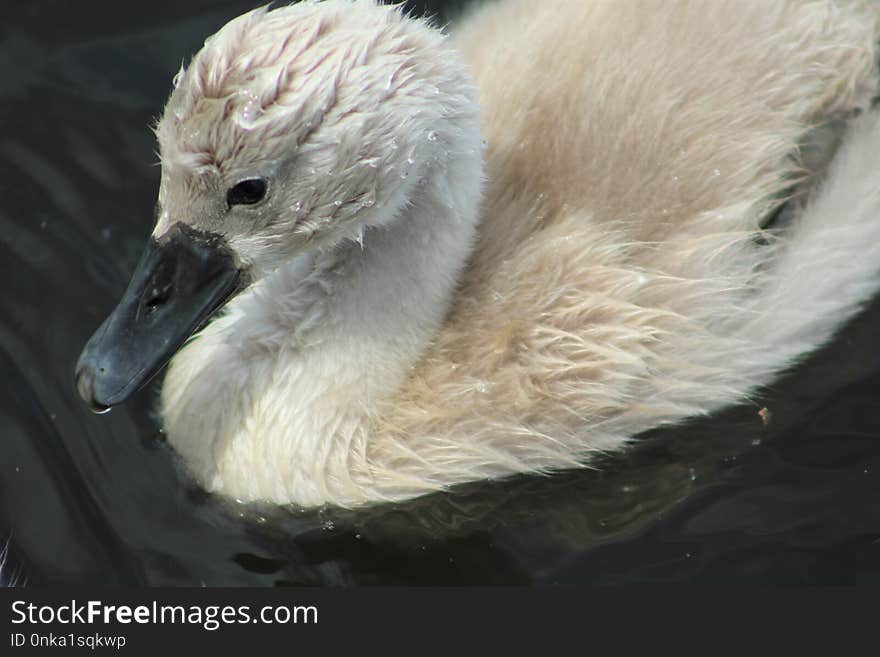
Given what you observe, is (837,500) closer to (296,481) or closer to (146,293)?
(296,481)

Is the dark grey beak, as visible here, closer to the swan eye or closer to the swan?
the swan

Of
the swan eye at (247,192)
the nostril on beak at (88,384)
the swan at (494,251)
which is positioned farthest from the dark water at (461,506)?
the swan eye at (247,192)

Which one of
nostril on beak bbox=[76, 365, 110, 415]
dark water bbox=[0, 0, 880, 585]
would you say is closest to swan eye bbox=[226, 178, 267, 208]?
nostril on beak bbox=[76, 365, 110, 415]

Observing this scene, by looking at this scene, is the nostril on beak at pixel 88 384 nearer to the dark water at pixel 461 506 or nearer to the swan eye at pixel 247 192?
the dark water at pixel 461 506

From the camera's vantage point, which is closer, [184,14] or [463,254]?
[463,254]

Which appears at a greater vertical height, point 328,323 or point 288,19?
point 288,19

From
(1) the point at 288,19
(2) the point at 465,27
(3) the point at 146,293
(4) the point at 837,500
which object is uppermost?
(1) the point at 288,19

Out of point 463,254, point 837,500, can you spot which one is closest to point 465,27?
point 463,254

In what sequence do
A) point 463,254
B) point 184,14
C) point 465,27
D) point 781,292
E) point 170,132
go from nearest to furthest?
point 170,132, point 463,254, point 781,292, point 465,27, point 184,14
